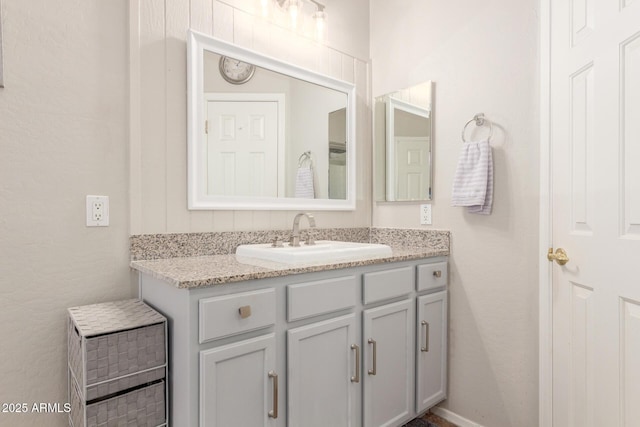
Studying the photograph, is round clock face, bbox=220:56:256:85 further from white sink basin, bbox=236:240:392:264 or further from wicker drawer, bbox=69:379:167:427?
wicker drawer, bbox=69:379:167:427

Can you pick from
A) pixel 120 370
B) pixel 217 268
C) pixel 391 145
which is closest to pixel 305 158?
pixel 391 145

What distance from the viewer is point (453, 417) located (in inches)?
75.7

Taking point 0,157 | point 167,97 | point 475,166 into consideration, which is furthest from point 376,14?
point 0,157

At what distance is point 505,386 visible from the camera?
1.73 metres

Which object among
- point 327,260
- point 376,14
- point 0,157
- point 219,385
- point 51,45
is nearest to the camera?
point 219,385

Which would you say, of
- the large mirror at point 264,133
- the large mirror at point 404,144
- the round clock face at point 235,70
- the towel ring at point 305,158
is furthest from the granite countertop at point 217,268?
the round clock face at point 235,70

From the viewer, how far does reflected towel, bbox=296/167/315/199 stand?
2025mm

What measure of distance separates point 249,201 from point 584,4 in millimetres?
1561

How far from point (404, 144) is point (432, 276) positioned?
776 mm

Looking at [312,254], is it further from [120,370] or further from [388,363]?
[120,370]

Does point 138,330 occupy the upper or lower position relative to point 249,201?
lower

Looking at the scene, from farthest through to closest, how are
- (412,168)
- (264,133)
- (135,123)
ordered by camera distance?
(412,168)
(264,133)
(135,123)

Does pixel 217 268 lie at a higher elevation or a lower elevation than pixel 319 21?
lower

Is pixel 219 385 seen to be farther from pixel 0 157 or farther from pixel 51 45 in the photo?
pixel 51 45
